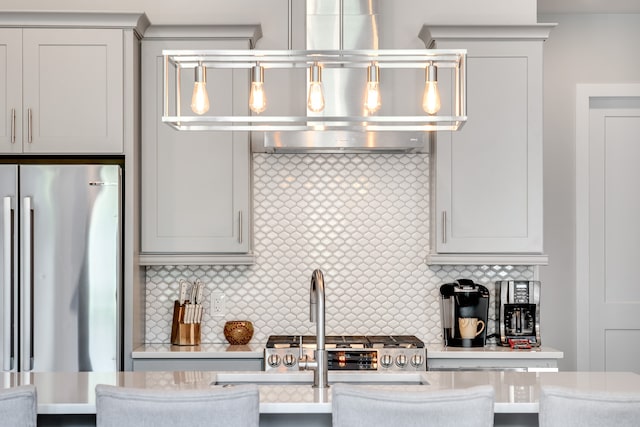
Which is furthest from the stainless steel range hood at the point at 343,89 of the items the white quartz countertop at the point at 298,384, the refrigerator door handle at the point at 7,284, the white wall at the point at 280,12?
the white quartz countertop at the point at 298,384

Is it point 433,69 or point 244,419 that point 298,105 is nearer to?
point 433,69

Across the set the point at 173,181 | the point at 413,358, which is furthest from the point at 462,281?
the point at 173,181

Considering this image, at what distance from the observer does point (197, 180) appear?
4.24 metres

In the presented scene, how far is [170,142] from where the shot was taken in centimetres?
425

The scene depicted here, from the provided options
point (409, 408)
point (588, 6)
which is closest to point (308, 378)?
point (409, 408)

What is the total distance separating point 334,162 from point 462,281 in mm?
1013

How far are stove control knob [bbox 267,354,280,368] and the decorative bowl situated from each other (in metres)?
0.36

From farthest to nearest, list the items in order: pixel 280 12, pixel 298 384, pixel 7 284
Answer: pixel 280 12 → pixel 7 284 → pixel 298 384

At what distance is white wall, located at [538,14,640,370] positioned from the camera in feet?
16.5

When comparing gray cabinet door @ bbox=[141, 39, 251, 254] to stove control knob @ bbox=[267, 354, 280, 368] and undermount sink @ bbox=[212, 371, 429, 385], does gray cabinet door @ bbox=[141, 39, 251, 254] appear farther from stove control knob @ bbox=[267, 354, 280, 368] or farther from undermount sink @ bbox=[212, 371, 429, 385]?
undermount sink @ bbox=[212, 371, 429, 385]

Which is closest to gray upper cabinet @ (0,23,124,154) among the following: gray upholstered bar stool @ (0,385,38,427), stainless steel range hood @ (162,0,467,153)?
stainless steel range hood @ (162,0,467,153)

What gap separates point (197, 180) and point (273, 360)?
3.46 feet

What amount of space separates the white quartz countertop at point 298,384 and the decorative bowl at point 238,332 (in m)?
1.32

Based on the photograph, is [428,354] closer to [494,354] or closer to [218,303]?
[494,354]
